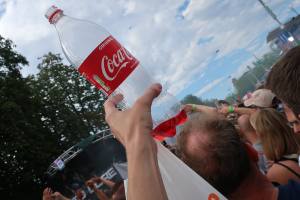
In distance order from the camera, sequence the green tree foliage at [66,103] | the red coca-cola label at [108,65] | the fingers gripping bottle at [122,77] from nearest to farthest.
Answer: the fingers gripping bottle at [122,77], the red coca-cola label at [108,65], the green tree foliage at [66,103]

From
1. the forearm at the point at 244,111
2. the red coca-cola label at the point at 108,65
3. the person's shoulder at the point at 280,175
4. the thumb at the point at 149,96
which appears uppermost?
the red coca-cola label at the point at 108,65

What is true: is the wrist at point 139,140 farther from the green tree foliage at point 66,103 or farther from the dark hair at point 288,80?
the green tree foliage at point 66,103

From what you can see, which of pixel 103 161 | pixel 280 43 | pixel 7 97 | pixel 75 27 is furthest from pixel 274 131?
pixel 280 43

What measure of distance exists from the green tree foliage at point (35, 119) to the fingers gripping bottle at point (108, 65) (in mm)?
21730

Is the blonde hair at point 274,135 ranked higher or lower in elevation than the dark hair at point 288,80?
lower

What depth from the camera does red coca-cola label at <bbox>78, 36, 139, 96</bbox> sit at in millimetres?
2371

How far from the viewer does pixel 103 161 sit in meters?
12.4

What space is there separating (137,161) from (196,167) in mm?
766

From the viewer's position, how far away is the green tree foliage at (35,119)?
24562mm

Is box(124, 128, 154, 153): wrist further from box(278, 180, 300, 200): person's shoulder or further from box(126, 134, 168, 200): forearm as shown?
box(278, 180, 300, 200): person's shoulder

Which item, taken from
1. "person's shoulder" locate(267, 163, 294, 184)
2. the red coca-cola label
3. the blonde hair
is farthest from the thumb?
the blonde hair

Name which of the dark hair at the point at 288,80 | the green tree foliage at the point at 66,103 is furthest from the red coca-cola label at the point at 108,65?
the green tree foliage at the point at 66,103

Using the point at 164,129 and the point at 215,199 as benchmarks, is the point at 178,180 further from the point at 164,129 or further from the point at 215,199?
the point at 164,129

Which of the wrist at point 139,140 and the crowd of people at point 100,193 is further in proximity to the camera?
the crowd of people at point 100,193
